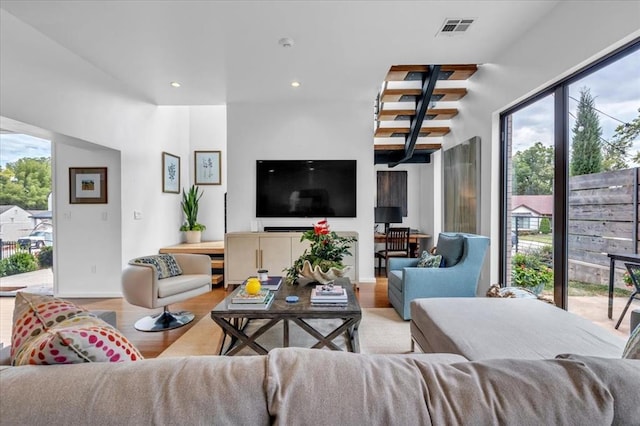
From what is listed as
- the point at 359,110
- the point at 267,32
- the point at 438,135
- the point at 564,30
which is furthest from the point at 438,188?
the point at 267,32

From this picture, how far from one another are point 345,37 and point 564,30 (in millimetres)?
1762

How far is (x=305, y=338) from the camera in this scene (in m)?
2.74

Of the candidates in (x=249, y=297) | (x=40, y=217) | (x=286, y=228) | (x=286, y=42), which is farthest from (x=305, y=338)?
(x=40, y=217)

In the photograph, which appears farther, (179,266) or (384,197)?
(384,197)

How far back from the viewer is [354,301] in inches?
91.4

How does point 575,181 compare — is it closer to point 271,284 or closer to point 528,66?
point 528,66

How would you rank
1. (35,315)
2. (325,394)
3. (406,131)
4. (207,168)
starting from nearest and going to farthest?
(325,394), (35,315), (406,131), (207,168)

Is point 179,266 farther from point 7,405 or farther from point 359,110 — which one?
point 359,110

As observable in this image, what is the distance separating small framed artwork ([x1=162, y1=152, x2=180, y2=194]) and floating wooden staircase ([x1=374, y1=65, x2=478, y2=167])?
3414 mm

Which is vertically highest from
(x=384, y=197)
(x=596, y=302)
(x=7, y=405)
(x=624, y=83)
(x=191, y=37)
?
(x=191, y=37)

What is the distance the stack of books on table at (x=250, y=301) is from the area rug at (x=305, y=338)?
1.71 ft

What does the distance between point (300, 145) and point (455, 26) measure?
2596mm

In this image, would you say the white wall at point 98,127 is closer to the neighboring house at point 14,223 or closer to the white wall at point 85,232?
the white wall at point 85,232

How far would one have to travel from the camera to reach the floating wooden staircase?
152 inches
